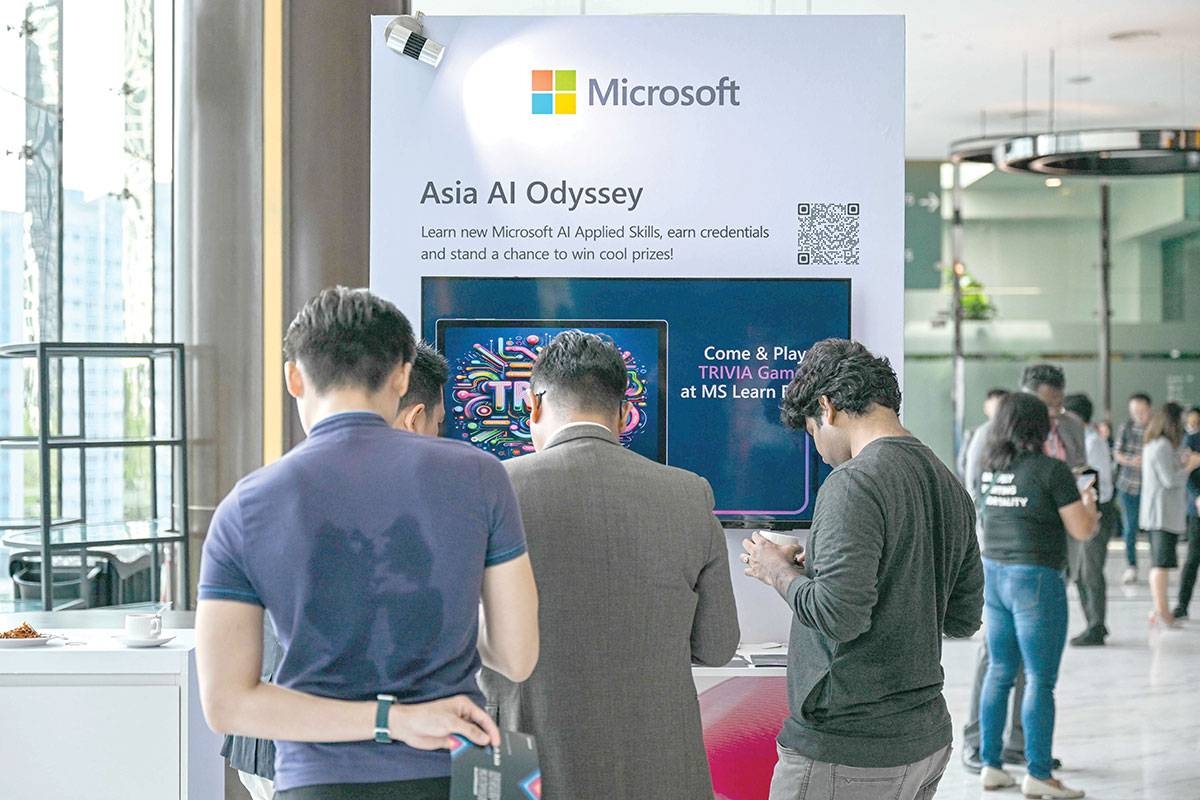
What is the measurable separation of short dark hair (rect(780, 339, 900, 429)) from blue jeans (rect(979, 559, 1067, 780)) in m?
2.46

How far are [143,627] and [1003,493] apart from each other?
125 inches

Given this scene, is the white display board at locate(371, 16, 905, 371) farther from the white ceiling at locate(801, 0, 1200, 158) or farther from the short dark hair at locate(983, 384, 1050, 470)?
the white ceiling at locate(801, 0, 1200, 158)

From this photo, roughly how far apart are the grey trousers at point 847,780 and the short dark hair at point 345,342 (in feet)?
3.98

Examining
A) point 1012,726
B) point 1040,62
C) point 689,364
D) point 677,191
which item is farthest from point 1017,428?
point 1040,62

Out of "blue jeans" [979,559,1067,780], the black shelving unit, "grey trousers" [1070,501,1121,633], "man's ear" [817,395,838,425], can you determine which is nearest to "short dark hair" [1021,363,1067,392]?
"blue jeans" [979,559,1067,780]

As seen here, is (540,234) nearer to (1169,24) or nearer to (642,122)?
(642,122)

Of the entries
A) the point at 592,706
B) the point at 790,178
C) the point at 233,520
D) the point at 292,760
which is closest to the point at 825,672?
the point at 592,706

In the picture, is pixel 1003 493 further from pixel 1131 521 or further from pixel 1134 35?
pixel 1131 521

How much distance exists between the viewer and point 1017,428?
15.6 feet

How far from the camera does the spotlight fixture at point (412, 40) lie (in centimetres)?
358

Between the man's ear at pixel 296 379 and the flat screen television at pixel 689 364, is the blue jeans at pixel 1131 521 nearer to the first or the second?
the flat screen television at pixel 689 364

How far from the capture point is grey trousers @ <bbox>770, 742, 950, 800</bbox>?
2420 millimetres

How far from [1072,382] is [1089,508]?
353 inches

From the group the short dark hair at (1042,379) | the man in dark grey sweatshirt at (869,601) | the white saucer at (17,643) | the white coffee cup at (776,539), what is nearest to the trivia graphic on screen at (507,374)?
the white coffee cup at (776,539)
